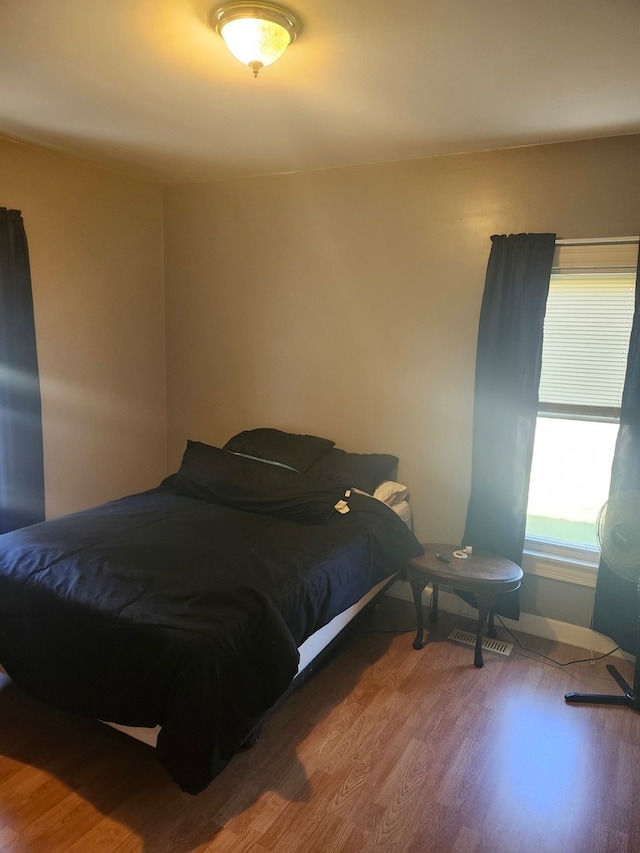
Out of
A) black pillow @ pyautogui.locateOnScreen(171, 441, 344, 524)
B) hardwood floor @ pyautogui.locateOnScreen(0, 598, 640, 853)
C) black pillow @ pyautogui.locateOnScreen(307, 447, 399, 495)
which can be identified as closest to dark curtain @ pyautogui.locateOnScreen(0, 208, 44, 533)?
black pillow @ pyautogui.locateOnScreen(171, 441, 344, 524)

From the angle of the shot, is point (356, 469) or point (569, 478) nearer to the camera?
point (569, 478)

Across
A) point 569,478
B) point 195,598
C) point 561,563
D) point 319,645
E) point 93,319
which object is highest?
point 93,319

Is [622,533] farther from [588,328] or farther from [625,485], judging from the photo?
[588,328]

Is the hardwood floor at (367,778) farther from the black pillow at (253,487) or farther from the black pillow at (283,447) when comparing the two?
the black pillow at (283,447)

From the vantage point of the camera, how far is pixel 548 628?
304 centimetres

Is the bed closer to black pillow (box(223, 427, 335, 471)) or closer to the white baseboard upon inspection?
black pillow (box(223, 427, 335, 471))

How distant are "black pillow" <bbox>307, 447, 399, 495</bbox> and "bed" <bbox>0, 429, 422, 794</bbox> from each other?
0.21ft

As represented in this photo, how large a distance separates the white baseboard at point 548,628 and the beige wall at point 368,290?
0.36 feet

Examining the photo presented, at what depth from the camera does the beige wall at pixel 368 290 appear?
9.39 ft

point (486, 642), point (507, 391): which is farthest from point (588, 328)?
point (486, 642)

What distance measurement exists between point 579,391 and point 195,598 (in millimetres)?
2119

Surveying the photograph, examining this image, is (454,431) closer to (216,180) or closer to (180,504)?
(180,504)

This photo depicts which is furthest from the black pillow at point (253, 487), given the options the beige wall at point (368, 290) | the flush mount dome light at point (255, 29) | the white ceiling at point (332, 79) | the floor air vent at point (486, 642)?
the flush mount dome light at point (255, 29)

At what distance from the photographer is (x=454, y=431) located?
320 centimetres
